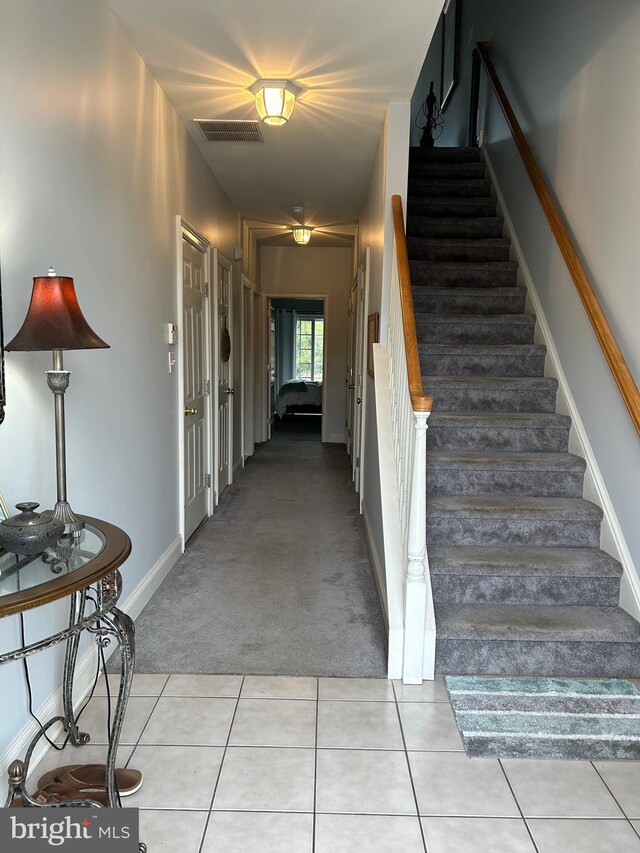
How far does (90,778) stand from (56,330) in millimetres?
1322

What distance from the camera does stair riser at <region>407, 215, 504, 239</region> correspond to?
4.77 m

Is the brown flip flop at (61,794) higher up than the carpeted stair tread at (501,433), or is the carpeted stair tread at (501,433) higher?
the carpeted stair tread at (501,433)

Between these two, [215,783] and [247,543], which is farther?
[247,543]

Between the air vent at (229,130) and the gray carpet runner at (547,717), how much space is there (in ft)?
10.9

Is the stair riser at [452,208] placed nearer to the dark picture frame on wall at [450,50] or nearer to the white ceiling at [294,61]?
the white ceiling at [294,61]

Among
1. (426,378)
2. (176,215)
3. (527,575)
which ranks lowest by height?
(527,575)

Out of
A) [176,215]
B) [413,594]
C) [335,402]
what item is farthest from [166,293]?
[335,402]

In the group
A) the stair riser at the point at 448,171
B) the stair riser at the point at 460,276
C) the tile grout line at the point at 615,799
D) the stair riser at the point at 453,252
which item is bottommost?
the tile grout line at the point at 615,799

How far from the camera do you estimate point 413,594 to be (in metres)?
2.42

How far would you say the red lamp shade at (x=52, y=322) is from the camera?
5.20ft

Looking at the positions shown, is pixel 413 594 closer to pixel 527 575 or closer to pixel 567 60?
pixel 527 575

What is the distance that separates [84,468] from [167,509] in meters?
1.27

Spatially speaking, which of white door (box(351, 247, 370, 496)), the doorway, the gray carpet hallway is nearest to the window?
the doorway

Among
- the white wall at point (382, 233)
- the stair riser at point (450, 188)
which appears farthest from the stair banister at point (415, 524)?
the stair riser at point (450, 188)
